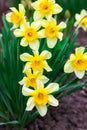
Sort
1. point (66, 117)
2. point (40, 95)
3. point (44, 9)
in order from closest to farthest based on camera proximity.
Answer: point (40, 95) < point (44, 9) < point (66, 117)

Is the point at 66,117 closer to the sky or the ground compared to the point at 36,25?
closer to the ground

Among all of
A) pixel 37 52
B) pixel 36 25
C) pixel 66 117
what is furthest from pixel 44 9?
pixel 66 117

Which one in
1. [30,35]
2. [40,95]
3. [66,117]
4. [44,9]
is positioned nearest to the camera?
[40,95]

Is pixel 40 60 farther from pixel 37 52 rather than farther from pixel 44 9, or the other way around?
pixel 44 9

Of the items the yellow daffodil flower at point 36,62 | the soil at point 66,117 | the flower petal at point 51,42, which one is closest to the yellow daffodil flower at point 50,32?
the flower petal at point 51,42

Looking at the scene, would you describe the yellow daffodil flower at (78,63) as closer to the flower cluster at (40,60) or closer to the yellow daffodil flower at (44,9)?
the flower cluster at (40,60)

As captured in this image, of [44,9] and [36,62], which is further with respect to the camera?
[44,9]

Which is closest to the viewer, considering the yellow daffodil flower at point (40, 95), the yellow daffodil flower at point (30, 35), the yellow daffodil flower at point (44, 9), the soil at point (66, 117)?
the yellow daffodil flower at point (40, 95)

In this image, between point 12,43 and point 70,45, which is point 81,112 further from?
point 12,43
